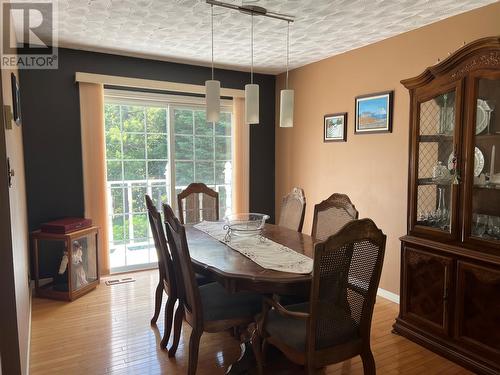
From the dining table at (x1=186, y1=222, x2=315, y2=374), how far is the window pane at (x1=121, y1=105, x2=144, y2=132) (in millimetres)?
1866

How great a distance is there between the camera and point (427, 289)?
2611mm

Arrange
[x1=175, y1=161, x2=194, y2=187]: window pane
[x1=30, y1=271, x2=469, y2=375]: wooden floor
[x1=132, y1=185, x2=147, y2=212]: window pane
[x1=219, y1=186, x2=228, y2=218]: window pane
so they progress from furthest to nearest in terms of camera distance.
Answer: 1. [x1=219, y1=186, x2=228, y2=218]: window pane
2. [x1=175, y1=161, x2=194, y2=187]: window pane
3. [x1=132, y1=185, x2=147, y2=212]: window pane
4. [x1=30, y1=271, x2=469, y2=375]: wooden floor

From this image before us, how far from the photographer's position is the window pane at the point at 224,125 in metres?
4.63

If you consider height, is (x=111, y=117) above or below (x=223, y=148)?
above

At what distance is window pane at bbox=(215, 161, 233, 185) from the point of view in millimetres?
4672

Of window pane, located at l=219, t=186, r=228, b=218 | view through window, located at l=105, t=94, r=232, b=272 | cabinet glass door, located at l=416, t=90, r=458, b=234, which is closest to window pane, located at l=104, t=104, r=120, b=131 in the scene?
view through window, located at l=105, t=94, r=232, b=272

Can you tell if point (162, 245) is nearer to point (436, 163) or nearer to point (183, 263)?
point (183, 263)

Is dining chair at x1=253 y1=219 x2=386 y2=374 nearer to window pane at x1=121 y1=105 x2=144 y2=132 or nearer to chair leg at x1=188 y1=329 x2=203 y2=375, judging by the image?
chair leg at x1=188 y1=329 x2=203 y2=375

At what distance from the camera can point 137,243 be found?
4.28m

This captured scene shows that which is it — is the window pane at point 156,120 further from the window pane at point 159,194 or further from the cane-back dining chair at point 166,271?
the cane-back dining chair at point 166,271

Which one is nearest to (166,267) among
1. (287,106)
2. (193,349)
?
(193,349)

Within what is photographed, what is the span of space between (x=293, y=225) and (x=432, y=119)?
56.2 inches

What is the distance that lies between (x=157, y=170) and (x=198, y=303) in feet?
8.26

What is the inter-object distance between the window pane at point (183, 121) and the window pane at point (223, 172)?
1.86ft
